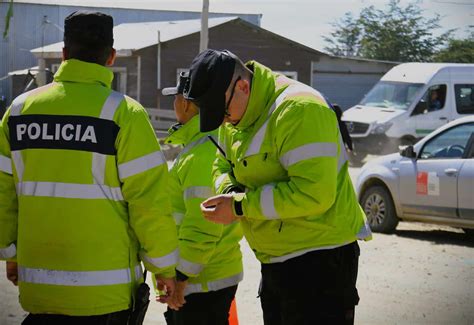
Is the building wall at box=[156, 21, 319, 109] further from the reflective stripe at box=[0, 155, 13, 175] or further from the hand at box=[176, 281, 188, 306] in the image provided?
the reflective stripe at box=[0, 155, 13, 175]

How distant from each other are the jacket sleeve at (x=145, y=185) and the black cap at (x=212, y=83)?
28 centimetres

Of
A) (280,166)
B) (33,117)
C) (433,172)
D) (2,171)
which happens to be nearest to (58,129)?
(33,117)

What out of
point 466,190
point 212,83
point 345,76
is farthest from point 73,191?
point 345,76

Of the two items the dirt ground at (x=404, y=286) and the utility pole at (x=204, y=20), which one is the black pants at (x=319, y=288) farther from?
the utility pole at (x=204, y=20)

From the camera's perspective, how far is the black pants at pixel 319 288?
10.8ft

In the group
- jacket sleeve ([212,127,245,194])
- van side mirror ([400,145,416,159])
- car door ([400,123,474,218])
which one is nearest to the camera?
jacket sleeve ([212,127,245,194])

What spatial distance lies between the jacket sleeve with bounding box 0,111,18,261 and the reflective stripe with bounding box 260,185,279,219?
1039 mm

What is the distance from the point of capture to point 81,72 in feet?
10.4

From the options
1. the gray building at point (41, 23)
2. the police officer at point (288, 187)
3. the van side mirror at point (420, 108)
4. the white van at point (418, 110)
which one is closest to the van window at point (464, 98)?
the white van at point (418, 110)

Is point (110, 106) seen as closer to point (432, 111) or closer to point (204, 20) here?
point (204, 20)

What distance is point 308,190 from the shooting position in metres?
3.10

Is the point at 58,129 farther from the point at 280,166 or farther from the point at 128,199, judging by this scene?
the point at 280,166

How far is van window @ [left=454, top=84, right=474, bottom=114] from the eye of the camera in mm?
21000

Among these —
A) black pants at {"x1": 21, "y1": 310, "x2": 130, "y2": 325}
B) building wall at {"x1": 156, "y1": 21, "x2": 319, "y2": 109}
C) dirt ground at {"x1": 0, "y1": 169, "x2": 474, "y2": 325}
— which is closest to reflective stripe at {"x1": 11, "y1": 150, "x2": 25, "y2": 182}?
black pants at {"x1": 21, "y1": 310, "x2": 130, "y2": 325}
